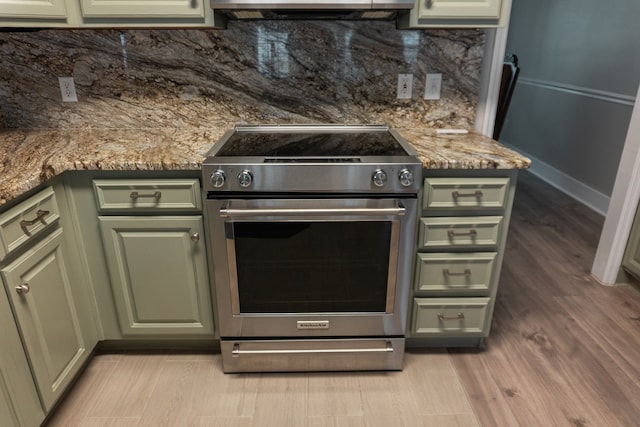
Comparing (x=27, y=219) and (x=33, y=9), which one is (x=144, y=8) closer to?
(x=33, y=9)

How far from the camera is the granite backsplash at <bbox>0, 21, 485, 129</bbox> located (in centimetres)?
200

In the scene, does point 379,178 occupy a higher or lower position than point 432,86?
lower

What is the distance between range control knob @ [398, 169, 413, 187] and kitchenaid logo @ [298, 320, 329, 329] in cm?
64

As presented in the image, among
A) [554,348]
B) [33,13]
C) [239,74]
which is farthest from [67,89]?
[554,348]

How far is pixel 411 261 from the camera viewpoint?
5.54ft

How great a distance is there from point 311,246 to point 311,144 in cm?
42

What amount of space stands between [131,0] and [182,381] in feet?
4.91

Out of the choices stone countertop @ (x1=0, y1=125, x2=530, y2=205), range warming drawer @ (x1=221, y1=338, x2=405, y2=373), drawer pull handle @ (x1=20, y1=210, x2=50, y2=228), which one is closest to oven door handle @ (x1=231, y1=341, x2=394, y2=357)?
range warming drawer @ (x1=221, y1=338, x2=405, y2=373)

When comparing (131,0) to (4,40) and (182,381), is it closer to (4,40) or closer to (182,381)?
(4,40)

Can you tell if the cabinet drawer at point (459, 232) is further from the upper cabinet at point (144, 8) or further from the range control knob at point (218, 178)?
the upper cabinet at point (144, 8)

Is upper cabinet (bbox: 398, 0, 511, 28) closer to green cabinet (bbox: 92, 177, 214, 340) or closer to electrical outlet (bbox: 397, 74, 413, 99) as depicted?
electrical outlet (bbox: 397, 74, 413, 99)

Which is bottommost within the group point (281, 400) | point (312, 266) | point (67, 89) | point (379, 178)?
point (281, 400)

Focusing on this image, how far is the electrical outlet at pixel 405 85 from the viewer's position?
6.84 feet

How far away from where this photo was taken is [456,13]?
1.68 metres
